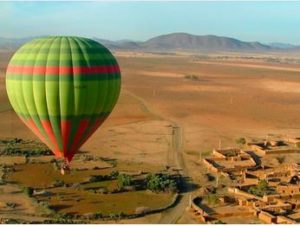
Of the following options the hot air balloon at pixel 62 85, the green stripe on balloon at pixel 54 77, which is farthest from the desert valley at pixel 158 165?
the green stripe on balloon at pixel 54 77

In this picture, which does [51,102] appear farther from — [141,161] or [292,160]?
[292,160]

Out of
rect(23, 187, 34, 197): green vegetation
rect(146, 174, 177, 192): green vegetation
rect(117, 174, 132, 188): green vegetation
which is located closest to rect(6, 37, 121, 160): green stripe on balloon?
rect(23, 187, 34, 197): green vegetation

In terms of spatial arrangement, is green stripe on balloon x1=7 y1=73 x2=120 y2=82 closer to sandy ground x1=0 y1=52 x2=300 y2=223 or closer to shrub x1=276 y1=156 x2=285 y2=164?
sandy ground x1=0 y1=52 x2=300 y2=223

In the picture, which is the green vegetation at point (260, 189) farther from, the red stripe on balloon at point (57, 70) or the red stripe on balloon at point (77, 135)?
the red stripe on balloon at point (57, 70)

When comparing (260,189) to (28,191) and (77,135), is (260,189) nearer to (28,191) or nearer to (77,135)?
(77,135)

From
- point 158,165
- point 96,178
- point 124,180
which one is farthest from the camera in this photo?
point 158,165

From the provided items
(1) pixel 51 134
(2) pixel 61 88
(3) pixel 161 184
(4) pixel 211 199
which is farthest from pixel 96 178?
(2) pixel 61 88

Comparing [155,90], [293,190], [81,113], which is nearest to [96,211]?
[81,113]
